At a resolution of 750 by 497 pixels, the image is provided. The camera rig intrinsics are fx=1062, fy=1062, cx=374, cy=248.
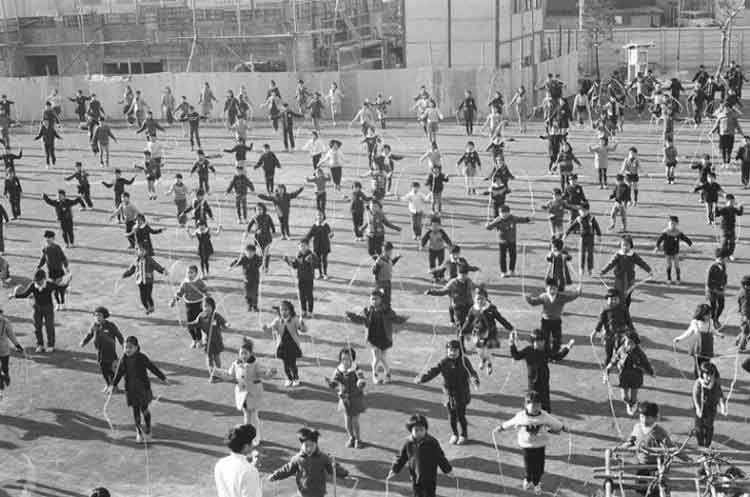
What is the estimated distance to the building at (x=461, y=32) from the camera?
44156mm

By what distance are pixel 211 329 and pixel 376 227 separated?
18.5ft

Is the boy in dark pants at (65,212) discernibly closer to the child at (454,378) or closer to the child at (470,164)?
the child at (470,164)

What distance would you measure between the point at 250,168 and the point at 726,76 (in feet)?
63.1

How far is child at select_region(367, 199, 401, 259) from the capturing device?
68.8 feet

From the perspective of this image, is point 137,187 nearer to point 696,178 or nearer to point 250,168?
point 250,168

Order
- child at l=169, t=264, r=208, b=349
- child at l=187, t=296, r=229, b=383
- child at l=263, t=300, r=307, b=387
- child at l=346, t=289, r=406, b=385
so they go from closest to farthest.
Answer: child at l=263, t=300, r=307, b=387 → child at l=346, t=289, r=406, b=385 → child at l=187, t=296, r=229, b=383 → child at l=169, t=264, r=208, b=349

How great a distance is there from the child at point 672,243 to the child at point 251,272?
733 centimetres

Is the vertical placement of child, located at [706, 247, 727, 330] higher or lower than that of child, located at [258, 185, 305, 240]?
lower

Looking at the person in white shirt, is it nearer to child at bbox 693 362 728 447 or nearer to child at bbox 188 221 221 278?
child at bbox 693 362 728 447

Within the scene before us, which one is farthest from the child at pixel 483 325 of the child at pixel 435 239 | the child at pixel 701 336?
the child at pixel 435 239

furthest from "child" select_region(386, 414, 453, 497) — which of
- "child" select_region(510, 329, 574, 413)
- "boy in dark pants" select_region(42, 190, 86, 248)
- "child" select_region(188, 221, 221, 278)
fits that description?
"boy in dark pants" select_region(42, 190, 86, 248)

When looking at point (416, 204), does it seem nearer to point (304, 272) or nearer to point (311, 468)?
point (304, 272)

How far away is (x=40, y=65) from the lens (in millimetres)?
51969

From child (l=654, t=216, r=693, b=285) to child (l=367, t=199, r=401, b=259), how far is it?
5.16 metres
